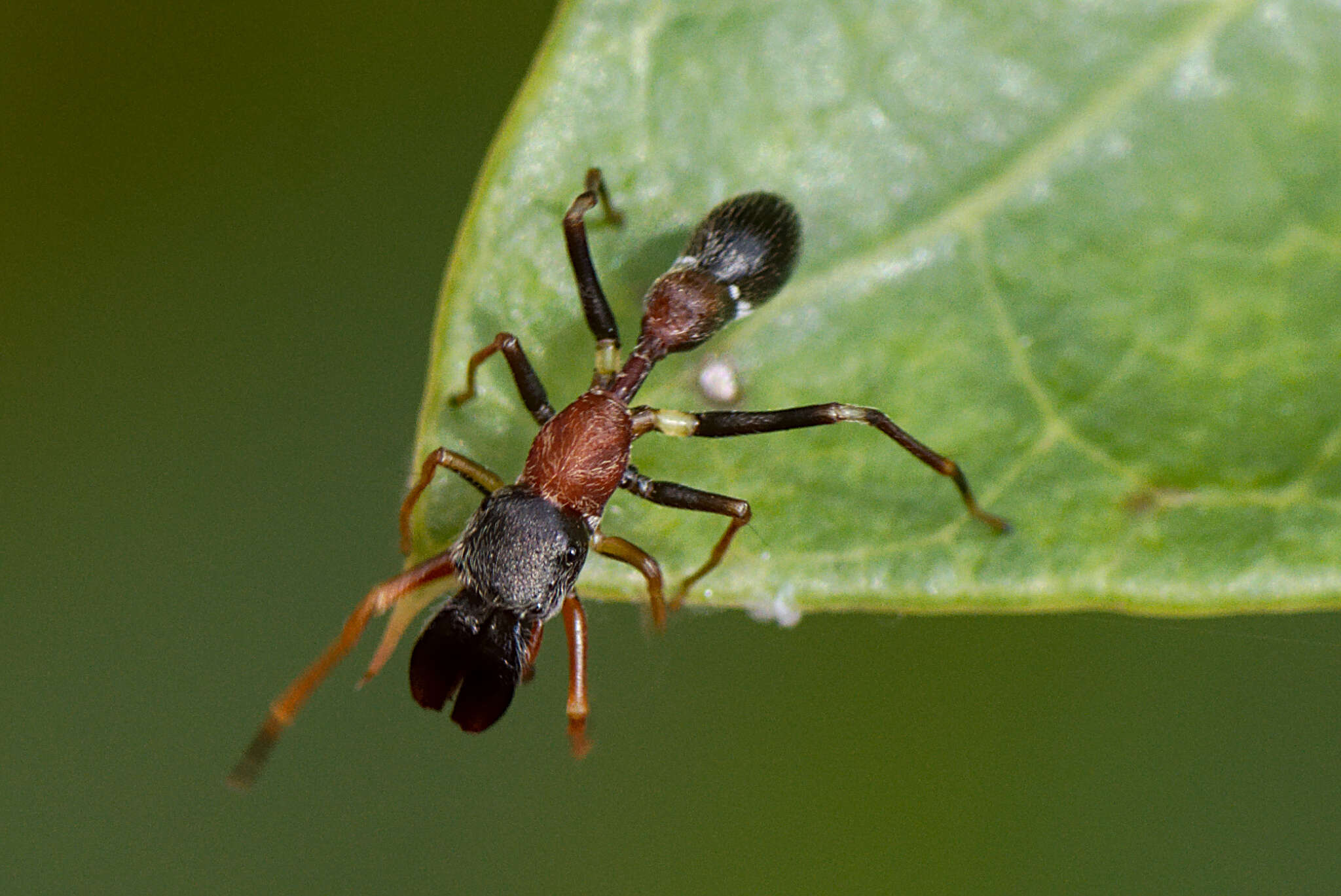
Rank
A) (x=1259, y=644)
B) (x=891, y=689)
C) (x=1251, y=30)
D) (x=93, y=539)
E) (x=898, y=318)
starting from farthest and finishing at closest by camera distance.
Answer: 1. (x=93, y=539)
2. (x=891, y=689)
3. (x=1259, y=644)
4. (x=898, y=318)
5. (x=1251, y=30)

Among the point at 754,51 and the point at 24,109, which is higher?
the point at 24,109

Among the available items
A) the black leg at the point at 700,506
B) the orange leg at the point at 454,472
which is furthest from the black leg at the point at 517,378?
the black leg at the point at 700,506

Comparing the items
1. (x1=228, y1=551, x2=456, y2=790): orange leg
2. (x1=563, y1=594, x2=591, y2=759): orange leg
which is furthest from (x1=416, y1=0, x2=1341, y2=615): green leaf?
(x1=563, y1=594, x2=591, y2=759): orange leg

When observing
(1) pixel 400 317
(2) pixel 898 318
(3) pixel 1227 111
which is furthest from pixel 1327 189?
(1) pixel 400 317

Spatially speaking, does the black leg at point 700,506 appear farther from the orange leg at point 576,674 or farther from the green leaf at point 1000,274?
the orange leg at point 576,674

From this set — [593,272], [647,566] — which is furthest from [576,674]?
[593,272]

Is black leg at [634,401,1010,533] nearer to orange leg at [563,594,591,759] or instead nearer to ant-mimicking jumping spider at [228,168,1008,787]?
ant-mimicking jumping spider at [228,168,1008,787]

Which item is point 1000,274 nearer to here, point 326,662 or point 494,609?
point 494,609

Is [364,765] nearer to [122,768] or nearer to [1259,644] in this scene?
[122,768]
